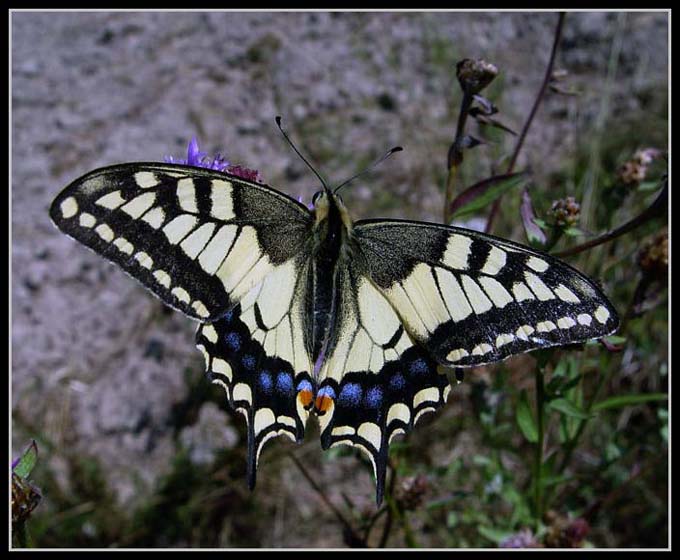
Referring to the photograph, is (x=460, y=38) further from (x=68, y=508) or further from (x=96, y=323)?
(x=68, y=508)

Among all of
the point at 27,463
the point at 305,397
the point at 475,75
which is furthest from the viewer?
the point at 475,75

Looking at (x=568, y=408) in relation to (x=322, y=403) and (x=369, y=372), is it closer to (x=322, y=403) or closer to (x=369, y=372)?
(x=369, y=372)

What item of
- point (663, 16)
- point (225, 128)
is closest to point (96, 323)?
point (225, 128)

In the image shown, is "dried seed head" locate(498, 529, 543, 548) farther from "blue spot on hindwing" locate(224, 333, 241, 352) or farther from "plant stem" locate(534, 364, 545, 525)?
"blue spot on hindwing" locate(224, 333, 241, 352)

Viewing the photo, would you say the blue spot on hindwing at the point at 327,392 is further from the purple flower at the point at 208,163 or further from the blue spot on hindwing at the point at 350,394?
the purple flower at the point at 208,163

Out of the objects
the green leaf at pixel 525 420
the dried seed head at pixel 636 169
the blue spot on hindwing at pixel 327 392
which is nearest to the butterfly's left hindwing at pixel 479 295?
the blue spot on hindwing at pixel 327 392

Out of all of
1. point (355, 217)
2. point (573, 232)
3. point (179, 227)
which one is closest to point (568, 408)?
point (573, 232)

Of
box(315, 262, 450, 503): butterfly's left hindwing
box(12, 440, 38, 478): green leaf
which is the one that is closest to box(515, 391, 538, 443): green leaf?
box(315, 262, 450, 503): butterfly's left hindwing
